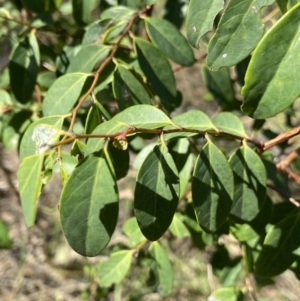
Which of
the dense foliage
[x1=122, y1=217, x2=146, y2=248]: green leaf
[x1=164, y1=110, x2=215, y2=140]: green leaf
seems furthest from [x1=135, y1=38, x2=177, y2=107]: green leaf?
[x1=122, y1=217, x2=146, y2=248]: green leaf

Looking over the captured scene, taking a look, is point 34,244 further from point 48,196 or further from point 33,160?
point 33,160

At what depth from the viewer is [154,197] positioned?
888mm

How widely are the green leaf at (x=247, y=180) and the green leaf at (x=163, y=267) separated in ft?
1.75

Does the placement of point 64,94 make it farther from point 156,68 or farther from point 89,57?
point 156,68

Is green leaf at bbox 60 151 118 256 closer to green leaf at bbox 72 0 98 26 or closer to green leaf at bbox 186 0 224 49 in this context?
green leaf at bbox 186 0 224 49

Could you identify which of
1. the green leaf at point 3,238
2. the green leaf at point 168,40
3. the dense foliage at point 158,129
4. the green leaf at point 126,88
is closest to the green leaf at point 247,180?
the dense foliage at point 158,129

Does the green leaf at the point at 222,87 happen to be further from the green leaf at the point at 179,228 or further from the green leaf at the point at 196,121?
the green leaf at the point at 196,121

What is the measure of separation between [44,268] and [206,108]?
1503 mm

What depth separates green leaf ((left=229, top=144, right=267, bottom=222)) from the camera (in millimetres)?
1045

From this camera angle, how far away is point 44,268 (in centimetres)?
308

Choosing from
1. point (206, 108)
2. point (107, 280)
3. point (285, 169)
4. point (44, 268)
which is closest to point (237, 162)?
point (285, 169)

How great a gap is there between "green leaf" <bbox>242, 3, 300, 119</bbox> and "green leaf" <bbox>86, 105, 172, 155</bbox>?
16 centimetres

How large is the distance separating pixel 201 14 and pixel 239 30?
3.5 inches

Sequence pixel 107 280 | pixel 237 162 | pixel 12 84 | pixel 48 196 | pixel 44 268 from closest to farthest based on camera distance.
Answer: pixel 237 162 → pixel 12 84 → pixel 107 280 → pixel 44 268 → pixel 48 196
